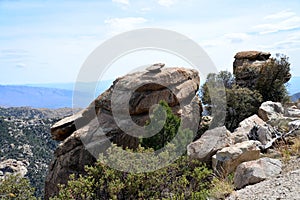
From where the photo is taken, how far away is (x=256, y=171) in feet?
37.0

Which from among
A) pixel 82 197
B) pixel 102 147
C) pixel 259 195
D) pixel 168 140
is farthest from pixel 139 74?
pixel 259 195

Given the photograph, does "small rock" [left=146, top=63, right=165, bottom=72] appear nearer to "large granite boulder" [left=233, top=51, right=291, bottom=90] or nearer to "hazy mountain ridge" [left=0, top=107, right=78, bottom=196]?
"large granite boulder" [left=233, top=51, right=291, bottom=90]

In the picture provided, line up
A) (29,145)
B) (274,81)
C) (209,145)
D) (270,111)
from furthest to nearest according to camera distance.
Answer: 1. (29,145)
2. (274,81)
3. (270,111)
4. (209,145)

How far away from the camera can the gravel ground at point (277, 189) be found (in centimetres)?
899

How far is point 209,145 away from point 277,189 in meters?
8.25

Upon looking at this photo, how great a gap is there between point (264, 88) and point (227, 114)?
5823mm

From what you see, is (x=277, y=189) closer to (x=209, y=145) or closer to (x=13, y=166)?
(x=209, y=145)

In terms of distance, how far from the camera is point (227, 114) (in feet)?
103

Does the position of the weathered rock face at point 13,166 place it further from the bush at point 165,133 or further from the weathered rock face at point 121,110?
the bush at point 165,133

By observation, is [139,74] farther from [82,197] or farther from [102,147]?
[82,197]

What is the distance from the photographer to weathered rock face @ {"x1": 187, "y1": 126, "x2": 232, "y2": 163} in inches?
677

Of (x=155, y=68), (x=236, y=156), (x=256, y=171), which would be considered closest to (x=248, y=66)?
(x=155, y=68)

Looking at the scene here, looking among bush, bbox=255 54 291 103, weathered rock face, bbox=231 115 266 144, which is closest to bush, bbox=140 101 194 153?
weathered rock face, bbox=231 115 266 144

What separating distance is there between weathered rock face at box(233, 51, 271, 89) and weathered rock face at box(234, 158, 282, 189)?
24833 mm
